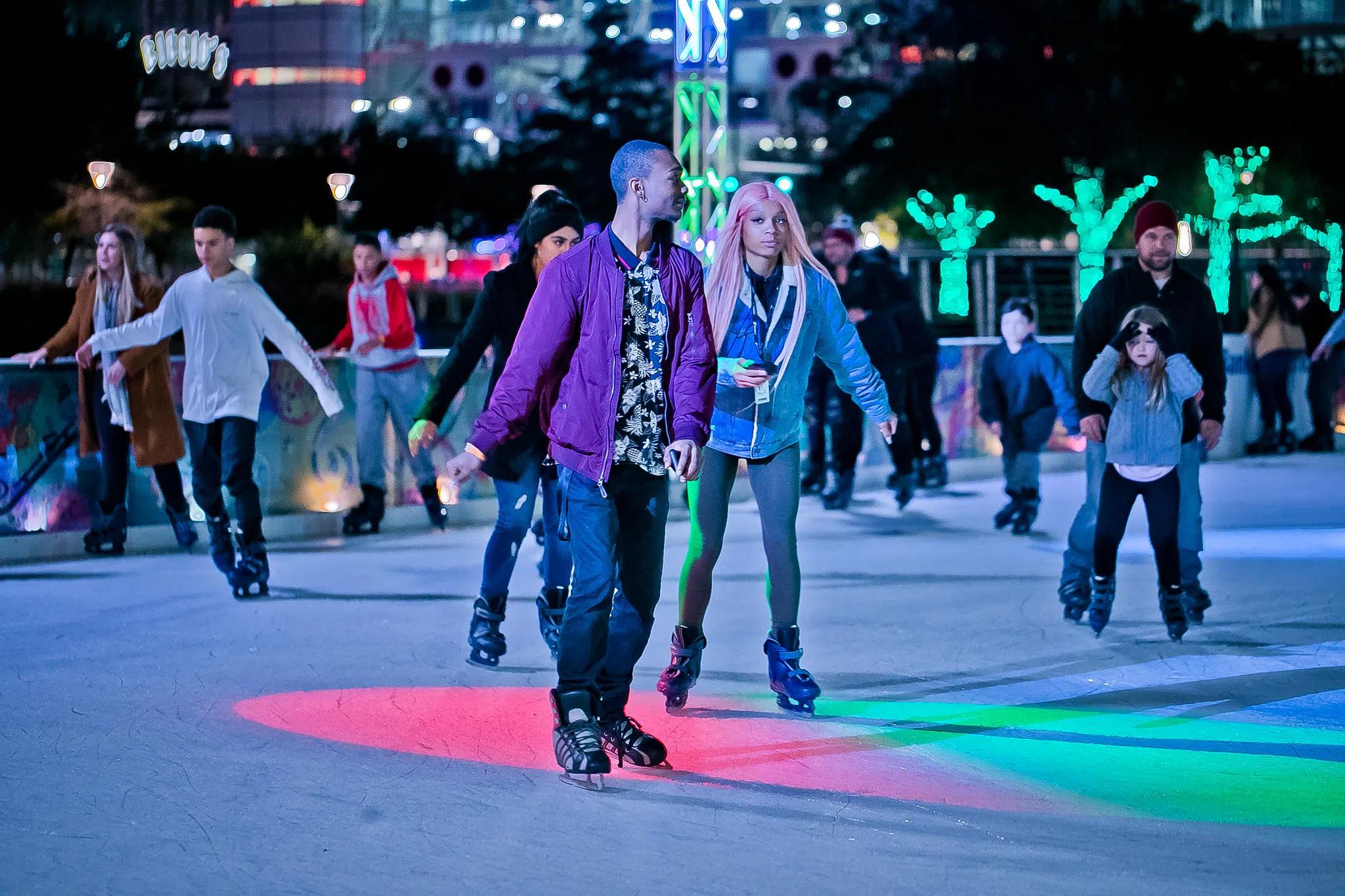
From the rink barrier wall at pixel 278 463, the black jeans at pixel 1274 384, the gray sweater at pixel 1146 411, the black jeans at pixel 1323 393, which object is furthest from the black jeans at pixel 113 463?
the black jeans at pixel 1323 393

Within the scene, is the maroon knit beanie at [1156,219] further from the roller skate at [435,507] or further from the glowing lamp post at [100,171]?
the glowing lamp post at [100,171]

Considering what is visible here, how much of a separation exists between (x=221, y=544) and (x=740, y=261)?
12.7ft

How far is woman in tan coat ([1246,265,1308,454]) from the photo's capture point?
1841 centimetres

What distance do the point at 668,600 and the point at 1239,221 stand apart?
52.5m

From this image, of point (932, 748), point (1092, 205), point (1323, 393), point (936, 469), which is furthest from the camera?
point (1092, 205)

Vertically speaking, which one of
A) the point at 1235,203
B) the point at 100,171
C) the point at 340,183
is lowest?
the point at 100,171

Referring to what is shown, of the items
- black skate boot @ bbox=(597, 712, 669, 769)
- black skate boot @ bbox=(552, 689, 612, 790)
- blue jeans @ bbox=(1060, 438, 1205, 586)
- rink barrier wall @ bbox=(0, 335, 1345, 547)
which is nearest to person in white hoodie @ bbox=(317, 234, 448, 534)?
rink barrier wall @ bbox=(0, 335, 1345, 547)

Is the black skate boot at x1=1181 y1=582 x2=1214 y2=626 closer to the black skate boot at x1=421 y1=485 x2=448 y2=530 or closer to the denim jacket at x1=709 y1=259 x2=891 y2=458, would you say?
the denim jacket at x1=709 y1=259 x2=891 y2=458

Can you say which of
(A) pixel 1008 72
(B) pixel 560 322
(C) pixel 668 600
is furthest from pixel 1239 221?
(B) pixel 560 322

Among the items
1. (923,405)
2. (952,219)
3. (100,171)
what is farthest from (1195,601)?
(952,219)

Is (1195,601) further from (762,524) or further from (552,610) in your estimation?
(552,610)

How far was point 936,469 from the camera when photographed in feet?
48.4

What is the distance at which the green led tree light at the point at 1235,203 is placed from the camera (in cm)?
5300

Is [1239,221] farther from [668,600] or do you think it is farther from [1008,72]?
[668,600]
